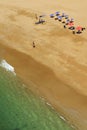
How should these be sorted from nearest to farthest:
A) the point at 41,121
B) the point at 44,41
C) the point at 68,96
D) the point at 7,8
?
the point at 41,121, the point at 68,96, the point at 44,41, the point at 7,8

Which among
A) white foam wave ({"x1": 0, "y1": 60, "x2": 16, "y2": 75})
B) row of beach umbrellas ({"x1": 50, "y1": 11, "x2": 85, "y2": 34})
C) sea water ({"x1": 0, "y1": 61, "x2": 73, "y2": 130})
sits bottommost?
white foam wave ({"x1": 0, "y1": 60, "x2": 16, "y2": 75})

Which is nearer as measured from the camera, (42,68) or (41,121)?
(41,121)

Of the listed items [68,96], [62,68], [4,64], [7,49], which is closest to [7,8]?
[7,49]

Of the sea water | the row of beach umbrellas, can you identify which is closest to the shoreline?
the sea water

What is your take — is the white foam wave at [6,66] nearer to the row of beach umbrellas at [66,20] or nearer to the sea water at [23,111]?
the sea water at [23,111]

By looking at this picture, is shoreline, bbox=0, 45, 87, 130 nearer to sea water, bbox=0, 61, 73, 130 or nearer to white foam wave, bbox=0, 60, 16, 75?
white foam wave, bbox=0, 60, 16, 75

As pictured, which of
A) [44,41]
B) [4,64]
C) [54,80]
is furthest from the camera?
[44,41]

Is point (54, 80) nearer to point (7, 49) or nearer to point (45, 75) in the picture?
point (45, 75)
